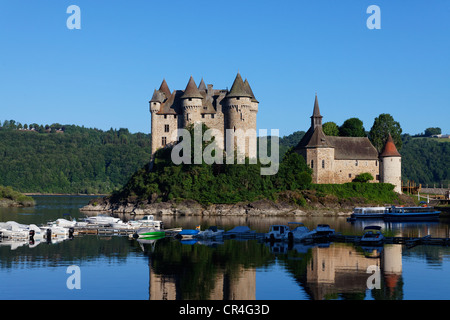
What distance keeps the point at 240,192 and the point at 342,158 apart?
62.9 feet

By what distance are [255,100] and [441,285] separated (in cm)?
6929

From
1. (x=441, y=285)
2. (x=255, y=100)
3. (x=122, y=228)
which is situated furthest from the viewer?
(x=255, y=100)

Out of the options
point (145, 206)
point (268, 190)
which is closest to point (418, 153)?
point (268, 190)

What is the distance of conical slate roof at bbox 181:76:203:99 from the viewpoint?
9519cm

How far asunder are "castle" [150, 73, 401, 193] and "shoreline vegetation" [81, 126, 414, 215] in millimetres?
2635

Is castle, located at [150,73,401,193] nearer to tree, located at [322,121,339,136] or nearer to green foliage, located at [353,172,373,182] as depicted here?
green foliage, located at [353,172,373,182]

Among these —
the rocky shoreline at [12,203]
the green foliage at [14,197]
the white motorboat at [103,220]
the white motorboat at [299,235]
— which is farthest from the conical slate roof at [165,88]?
the white motorboat at [299,235]

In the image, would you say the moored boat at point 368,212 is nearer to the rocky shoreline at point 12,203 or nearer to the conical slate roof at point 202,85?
the conical slate roof at point 202,85

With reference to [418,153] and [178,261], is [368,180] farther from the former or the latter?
[418,153]

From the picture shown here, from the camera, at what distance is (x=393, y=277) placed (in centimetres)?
3225

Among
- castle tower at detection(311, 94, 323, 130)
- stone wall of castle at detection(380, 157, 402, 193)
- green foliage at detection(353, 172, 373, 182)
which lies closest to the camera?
green foliage at detection(353, 172, 373, 182)

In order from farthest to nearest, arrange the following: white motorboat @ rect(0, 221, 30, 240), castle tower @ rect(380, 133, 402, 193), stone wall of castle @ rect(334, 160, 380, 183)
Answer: castle tower @ rect(380, 133, 402, 193)
stone wall of castle @ rect(334, 160, 380, 183)
white motorboat @ rect(0, 221, 30, 240)

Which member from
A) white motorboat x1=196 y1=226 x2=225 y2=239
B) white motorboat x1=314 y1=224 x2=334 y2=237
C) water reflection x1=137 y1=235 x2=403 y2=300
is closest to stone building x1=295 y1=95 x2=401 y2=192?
white motorboat x1=314 y1=224 x2=334 y2=237

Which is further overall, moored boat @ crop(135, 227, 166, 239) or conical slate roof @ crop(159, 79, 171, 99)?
conical slate roof @ crop(159, 79, 171, 99)
